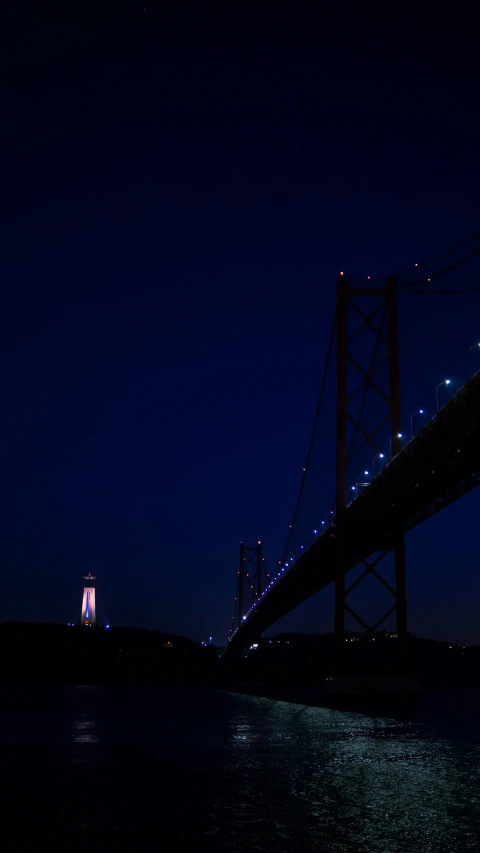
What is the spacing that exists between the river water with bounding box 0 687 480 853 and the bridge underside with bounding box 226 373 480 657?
21.2 ft

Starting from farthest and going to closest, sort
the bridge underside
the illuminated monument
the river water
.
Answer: the illuminated monument
the bridge underside
the river water

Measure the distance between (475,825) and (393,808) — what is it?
1.15m

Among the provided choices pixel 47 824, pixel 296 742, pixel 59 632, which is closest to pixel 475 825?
pixel 47 824

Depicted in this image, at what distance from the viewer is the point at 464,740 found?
61.8 ft

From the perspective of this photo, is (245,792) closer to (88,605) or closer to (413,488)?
(413,488)

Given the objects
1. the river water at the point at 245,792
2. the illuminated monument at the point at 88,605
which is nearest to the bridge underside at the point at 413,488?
the river water at the point at 245,792

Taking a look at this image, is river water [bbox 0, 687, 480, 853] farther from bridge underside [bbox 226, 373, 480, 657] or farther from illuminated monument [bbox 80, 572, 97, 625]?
illuminated monument [bbox 80, 572, 97, 625]

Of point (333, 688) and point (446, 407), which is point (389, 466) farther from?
point (333, 688)

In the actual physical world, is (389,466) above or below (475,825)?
above

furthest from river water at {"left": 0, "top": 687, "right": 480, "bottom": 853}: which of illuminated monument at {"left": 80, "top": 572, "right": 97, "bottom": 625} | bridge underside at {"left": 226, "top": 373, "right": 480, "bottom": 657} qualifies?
illuminated monument at {"left": 80, "top": 572, "right": 97, "bottom": 625}

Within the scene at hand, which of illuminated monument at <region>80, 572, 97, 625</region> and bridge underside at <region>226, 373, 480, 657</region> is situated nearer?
bridge underside at <region>226, 373, 480, 657</region>

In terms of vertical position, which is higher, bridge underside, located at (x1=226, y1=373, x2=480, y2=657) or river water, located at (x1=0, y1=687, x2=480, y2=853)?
bridge underside, located at (x1=226, y1=373, x2=480, y2=657)

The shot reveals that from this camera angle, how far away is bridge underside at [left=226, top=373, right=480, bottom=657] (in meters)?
21.9

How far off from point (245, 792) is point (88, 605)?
402ft
